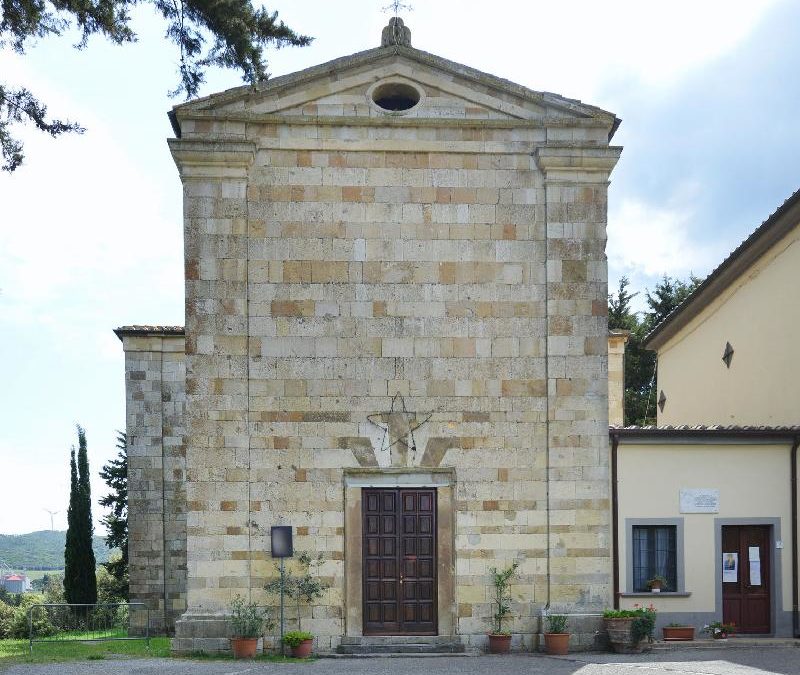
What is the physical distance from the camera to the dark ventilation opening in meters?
18.3

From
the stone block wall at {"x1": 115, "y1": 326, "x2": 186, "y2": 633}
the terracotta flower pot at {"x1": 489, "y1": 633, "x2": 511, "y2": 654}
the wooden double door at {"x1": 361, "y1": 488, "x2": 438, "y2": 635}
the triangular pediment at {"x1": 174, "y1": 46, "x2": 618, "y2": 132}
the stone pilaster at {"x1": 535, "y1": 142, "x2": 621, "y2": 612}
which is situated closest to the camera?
the terracotta flower pot at {"x1": 489, "y1": 633, "x2": 511, "y2": 654}

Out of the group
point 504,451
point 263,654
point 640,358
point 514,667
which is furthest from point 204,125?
point 640,358

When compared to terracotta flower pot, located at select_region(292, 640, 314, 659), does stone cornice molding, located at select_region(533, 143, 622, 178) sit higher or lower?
higher

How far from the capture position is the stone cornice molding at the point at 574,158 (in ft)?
59.3

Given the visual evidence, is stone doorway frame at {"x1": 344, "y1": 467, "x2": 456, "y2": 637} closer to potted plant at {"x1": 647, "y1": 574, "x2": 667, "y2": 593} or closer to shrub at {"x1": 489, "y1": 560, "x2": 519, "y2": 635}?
shrub at {"x1": 489, "y1": 560, "x2": 519, "y2": 635}

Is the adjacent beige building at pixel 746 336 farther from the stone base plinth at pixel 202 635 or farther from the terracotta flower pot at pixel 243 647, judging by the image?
the stone base plinth at pixel 202 635

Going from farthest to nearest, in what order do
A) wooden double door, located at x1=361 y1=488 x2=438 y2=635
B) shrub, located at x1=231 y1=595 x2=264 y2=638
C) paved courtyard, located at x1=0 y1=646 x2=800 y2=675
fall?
wooden double door, located at x1=361 y1=488 x2=438 y2=635, shrub, located at x1=231 y1=595 x2=264 y2=638, paved courtyard, located at x1=0 y1=646 x2=800 y2=675

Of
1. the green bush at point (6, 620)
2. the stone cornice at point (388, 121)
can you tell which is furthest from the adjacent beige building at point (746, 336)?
the green bush at point (6, 620)

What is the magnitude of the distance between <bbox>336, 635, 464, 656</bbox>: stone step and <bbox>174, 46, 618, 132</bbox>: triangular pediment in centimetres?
893

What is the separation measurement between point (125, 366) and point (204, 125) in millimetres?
7664

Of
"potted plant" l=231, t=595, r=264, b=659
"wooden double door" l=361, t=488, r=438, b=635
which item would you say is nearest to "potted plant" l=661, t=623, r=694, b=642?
"wooden double door" l=361, t=488, r=438, b=635

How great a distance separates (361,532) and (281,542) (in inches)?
55.5

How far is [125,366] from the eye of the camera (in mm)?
23547

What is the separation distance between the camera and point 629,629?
17281mm
